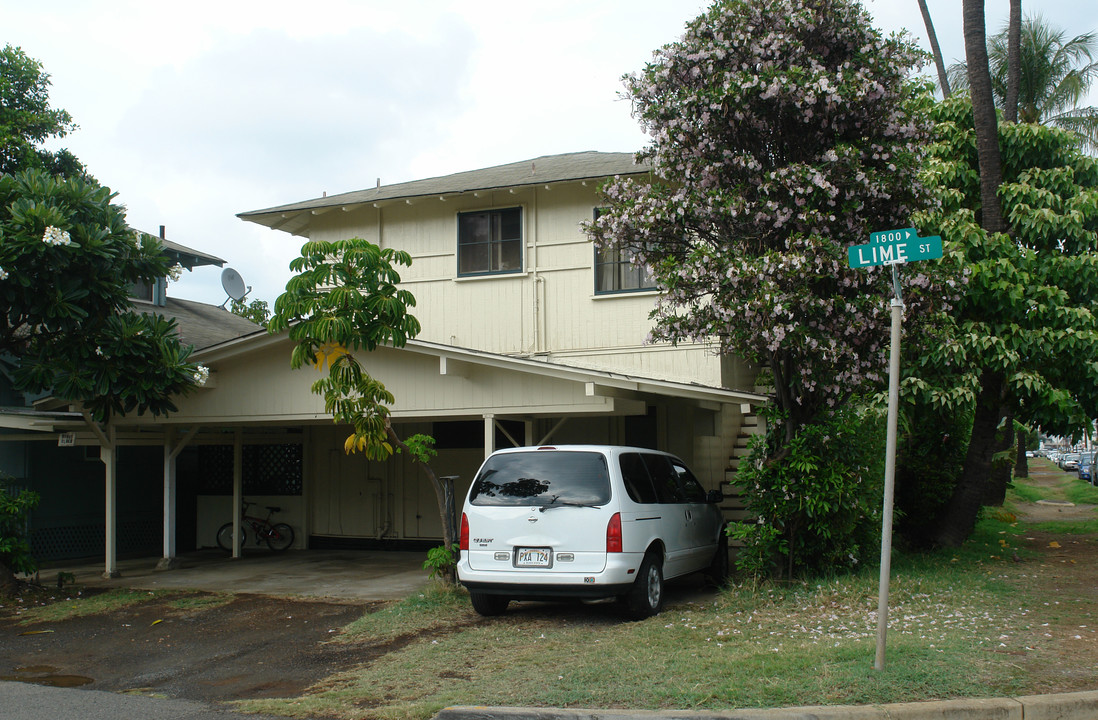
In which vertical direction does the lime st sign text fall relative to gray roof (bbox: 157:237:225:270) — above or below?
below

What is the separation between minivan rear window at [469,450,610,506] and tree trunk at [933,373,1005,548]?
649cm

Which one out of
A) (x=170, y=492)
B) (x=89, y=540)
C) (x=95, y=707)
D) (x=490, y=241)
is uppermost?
(x=490, y=241)

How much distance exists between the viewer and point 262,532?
16.4 m

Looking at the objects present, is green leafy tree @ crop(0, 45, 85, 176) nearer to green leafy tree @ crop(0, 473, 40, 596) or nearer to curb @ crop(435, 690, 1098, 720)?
green leafy tree @ crop(0, 473, 40, 596)

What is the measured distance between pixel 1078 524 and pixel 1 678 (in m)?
18.2

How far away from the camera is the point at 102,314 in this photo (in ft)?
38.2

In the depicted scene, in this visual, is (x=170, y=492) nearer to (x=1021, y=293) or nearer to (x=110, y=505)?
(x=110, y=505)

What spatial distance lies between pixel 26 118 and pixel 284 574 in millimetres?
13083

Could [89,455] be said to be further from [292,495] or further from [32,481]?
[292,495]

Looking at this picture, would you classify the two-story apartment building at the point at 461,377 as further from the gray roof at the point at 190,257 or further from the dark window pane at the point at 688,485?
the gray roof at the point at 190,257

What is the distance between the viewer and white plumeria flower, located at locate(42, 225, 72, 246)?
34.6 ft

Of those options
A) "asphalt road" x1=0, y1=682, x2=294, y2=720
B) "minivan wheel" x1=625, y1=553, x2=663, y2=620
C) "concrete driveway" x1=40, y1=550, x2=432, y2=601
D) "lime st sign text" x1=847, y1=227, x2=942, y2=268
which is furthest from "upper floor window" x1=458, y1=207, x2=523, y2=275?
"asphalt road" x1=0, y1=682, x2=294, y2=720

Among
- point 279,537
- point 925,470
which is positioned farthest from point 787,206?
point 279,537

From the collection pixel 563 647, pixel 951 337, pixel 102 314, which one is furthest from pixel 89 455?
pixel 951 337
